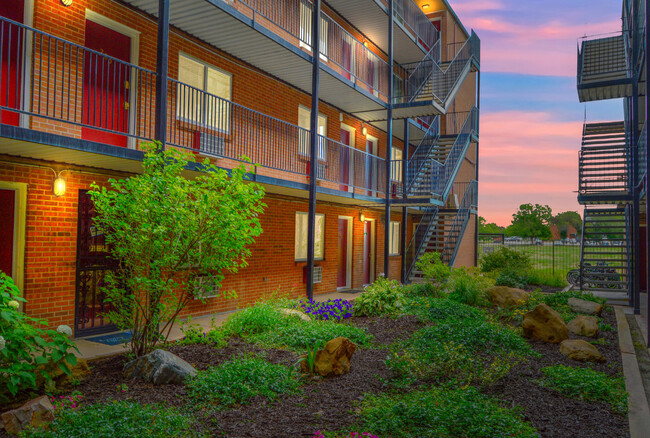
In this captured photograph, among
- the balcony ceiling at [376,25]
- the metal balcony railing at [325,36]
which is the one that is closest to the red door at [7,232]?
the metal balcony railing at [325,36]

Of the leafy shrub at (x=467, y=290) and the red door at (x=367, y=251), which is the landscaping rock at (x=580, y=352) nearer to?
the leafy shrub at (x=467, y=290)

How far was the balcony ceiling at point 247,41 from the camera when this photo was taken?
8.80 metres

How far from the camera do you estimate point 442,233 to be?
19.1m

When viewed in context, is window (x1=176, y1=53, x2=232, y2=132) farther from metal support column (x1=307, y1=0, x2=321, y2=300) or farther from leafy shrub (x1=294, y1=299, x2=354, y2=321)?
leafy shrub (x1=294, y1=299, x2=354, y2=321)

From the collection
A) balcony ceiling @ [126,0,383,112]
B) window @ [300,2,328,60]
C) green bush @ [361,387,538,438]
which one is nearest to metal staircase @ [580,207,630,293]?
balcony ceiling @ [126,0,383,112]

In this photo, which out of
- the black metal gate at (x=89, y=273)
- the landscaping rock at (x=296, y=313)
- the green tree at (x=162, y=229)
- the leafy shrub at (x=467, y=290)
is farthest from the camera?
the leafy shrub at (x=467, y=290)

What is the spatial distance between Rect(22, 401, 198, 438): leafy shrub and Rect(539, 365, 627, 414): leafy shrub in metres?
4.53

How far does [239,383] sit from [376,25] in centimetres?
1435

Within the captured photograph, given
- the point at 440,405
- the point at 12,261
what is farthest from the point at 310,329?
the point at 12,261

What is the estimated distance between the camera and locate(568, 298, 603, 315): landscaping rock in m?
11.3

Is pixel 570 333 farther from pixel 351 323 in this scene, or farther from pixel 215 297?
pixel 215 297

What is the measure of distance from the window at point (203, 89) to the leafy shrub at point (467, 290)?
24.3ft

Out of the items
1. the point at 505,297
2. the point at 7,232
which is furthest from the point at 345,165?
the point at 7,232

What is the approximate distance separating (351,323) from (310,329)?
1745 mm
